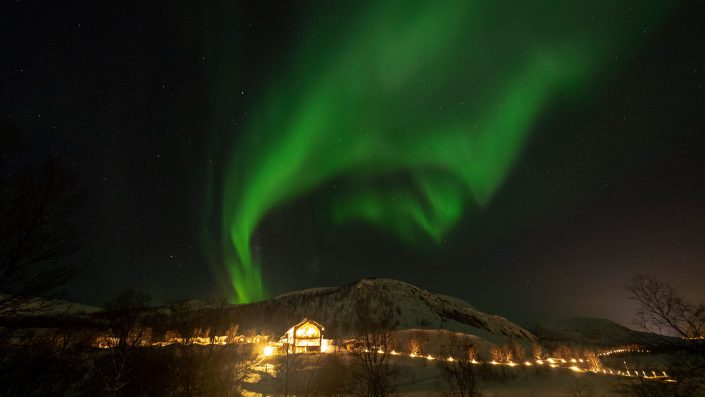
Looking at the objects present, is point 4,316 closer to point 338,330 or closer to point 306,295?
A: point 338,330

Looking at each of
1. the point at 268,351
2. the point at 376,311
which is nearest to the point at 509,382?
the point at 268,351

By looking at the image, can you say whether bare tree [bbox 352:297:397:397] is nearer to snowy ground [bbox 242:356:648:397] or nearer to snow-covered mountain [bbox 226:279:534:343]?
snowy ground [bbox 242:356:648:397]

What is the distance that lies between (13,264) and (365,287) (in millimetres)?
179411

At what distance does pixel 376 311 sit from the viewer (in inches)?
5871

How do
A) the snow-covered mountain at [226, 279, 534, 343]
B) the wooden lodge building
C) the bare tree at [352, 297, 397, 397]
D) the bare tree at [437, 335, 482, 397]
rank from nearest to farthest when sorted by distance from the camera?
the bare tree at [352, 297, 397, 397]
the bare tree at [437, 335, 482, 397]
the wooden lodge building
the snow-covered mountain at [226, 279, 534, 343]

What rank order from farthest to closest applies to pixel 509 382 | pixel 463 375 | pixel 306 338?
1. pixel 306 338
2. pixel 509 382
3. pixel 463 375

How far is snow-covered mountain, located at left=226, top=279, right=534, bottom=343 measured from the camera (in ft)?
477

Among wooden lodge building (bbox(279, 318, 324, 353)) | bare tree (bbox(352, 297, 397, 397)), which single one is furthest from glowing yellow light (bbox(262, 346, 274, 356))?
bare tree (bbox(352, 297, 397, 397))

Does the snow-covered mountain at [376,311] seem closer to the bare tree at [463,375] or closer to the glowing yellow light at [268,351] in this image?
the glowing yellow light at [268,351]

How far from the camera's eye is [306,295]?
634ft

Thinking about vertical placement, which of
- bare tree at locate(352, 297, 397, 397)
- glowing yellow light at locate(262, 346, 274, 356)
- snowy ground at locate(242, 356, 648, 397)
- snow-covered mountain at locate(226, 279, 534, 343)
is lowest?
snowy ground at locate(242, 356, 648, 397)

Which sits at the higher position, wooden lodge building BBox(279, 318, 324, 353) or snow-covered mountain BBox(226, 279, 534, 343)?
snow-covered mountain BBox(226, 279, 534, 343)

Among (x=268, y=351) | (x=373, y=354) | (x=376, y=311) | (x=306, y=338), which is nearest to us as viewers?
(x=373, y=354)

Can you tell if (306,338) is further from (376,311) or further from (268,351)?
(376,311)
